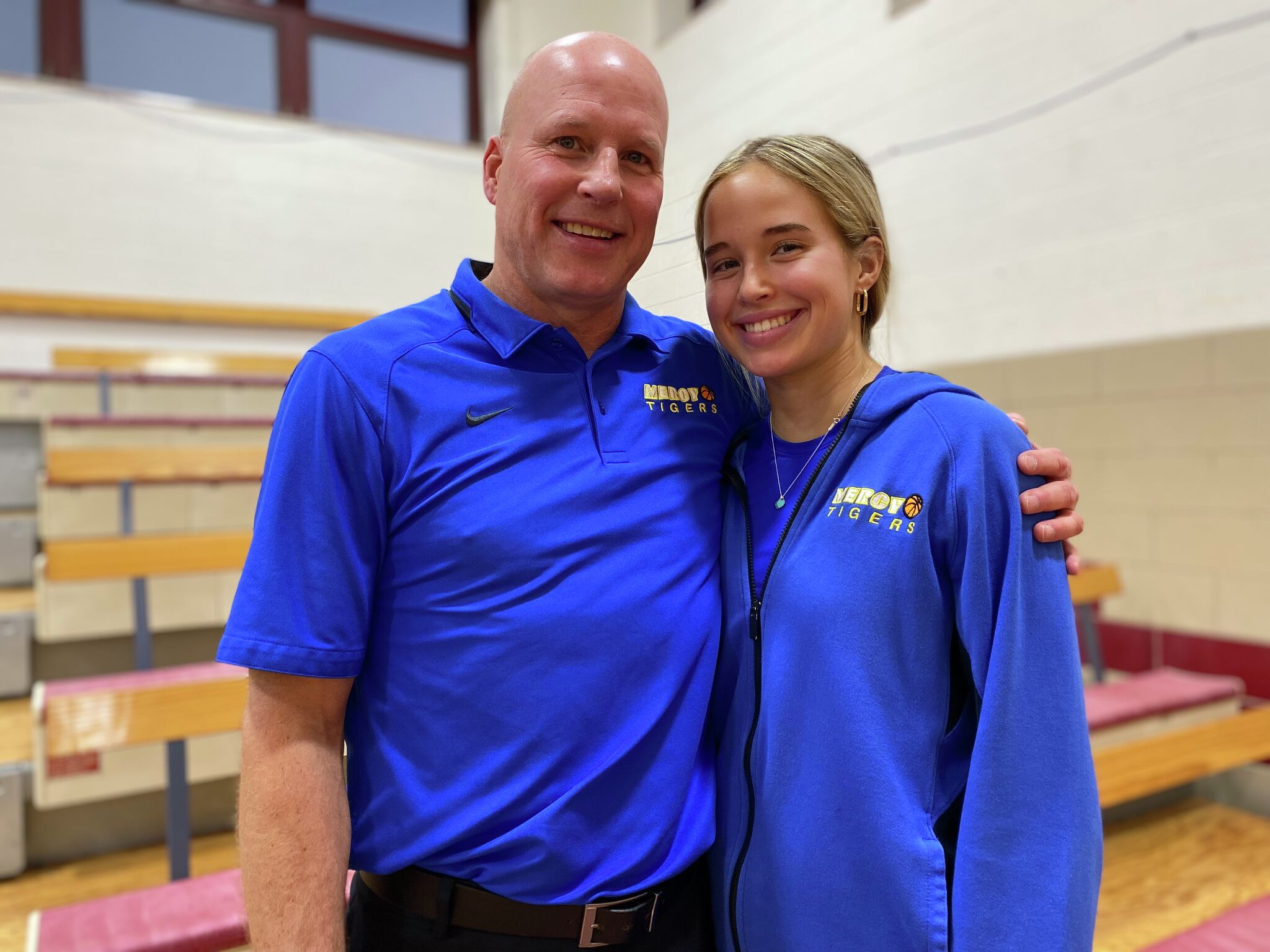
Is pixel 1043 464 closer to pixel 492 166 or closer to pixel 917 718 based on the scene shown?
pixel 917 718

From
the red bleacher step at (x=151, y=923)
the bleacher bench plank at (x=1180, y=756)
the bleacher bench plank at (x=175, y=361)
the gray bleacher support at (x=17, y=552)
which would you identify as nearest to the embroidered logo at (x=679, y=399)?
the red bleacher step at (x=151, y=923)

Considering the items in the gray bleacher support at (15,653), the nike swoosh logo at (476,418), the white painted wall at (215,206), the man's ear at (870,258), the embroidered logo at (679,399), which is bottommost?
the gray bleacher support at (15,653)

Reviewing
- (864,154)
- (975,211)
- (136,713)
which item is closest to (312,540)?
(136,713)

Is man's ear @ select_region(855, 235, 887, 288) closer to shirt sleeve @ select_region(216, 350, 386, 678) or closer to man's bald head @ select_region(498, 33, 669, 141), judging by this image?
man's bald head @ select_region(498, 33, 669, 141)

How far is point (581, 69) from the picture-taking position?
91cm

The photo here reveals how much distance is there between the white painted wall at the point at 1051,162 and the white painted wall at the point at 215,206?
187 centimetres

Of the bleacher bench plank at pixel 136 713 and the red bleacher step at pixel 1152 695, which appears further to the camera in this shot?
the red bleacher step at pixel 1152 695

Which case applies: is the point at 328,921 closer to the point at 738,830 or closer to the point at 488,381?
the point at 738,830

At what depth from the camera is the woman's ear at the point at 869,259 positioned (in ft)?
3.16

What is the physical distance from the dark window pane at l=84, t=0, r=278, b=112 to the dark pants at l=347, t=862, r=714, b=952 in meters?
5.09

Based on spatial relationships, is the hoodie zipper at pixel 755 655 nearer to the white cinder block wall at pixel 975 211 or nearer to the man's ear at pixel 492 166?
the white cinder block wall at pixel 975 211

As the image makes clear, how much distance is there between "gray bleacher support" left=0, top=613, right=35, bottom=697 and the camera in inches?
88.3

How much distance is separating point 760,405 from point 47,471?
232 centimetres

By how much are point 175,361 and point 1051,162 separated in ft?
12.6
